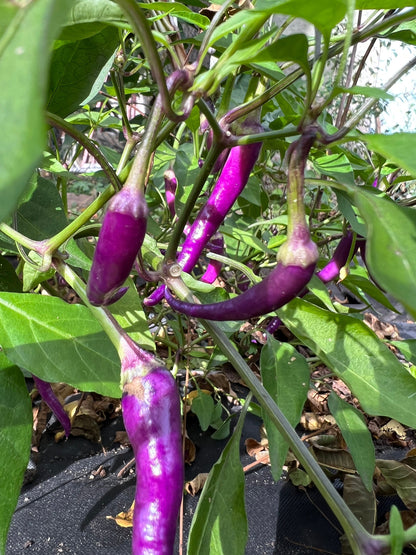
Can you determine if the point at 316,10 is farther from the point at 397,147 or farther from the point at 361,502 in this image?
the point at 361,502

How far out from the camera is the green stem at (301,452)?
417 mm

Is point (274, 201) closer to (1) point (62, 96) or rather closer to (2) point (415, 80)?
(1) point (62, 96)

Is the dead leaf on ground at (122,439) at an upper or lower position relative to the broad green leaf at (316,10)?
lower

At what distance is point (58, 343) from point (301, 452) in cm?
24

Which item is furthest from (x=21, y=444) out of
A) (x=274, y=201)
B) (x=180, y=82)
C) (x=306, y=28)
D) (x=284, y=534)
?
(x=306, y=28)

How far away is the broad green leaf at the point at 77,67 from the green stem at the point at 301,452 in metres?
0.26

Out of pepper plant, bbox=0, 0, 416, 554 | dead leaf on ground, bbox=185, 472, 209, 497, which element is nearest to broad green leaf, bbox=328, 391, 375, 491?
pepper plant, bbox=0, 0, 416, 554

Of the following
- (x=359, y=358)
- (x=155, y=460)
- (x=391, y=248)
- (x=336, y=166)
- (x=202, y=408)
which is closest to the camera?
(x=391, y=248)

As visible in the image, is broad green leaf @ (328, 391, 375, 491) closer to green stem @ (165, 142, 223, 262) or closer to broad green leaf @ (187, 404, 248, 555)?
broad green leaf @ (187, 404, 248, 555)

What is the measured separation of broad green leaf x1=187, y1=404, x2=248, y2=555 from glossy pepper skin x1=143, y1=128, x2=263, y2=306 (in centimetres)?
24

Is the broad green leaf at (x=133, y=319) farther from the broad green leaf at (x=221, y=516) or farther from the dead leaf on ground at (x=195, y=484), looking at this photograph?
the dead leaf on ground at (x=195, y=484)

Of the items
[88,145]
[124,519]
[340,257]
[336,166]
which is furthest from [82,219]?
[124,519]

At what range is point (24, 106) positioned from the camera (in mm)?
153

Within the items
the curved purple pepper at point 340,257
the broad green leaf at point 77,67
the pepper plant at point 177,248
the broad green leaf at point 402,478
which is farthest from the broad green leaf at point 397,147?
the broad green leaf at point 402,478
